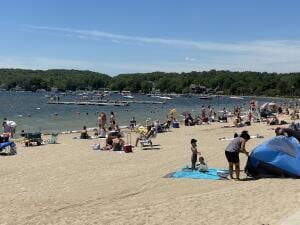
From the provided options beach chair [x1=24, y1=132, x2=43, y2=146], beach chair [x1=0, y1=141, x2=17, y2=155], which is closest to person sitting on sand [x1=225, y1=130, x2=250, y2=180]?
beach chair [x1=0, y1=141, x2=17, y2=155]

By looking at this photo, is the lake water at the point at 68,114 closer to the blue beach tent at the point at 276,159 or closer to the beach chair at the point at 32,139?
the beach chair at the point at 32,139

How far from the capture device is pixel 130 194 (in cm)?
1203

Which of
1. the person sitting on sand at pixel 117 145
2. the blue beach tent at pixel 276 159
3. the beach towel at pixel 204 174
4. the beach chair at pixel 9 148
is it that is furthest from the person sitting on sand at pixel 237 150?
the beach chair at pixel 9 148

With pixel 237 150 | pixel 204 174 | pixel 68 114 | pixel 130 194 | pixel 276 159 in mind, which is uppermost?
pixel 237 150

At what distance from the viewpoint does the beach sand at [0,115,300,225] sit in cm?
958

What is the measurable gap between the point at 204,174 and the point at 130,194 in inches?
108

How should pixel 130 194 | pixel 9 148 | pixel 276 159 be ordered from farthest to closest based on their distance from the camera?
pixel 9 148
pixel 276 159
pixel 130 194

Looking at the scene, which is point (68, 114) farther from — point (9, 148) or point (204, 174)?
point (204, 174)

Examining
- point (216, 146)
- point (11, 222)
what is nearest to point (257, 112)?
point (216, 146)

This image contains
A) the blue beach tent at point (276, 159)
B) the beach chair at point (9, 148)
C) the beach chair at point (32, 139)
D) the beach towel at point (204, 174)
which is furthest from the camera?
the beach chair at point (32, 139)

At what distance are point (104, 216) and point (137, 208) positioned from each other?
808mm

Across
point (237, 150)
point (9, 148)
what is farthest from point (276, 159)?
point (9, 148)

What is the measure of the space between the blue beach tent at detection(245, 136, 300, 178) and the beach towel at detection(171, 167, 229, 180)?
0.74 metres

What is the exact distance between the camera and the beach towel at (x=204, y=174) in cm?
1368
